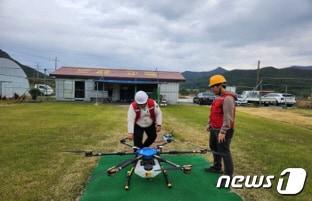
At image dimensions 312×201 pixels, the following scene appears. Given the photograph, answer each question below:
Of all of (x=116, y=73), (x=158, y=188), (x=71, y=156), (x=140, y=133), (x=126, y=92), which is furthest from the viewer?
(x=116, y=73)

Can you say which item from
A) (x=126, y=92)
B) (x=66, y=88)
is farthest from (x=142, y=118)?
(x=126, y=92)

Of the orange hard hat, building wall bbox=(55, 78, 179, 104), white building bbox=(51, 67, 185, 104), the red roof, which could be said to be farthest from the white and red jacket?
the red roof

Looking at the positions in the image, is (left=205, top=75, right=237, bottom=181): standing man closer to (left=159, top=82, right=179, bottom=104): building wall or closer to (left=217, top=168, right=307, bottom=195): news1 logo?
(left=217, top=168, right=307, bottom=195): news1 logo

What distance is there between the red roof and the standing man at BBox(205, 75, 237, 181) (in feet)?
93.6

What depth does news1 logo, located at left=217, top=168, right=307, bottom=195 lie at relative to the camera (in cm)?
547

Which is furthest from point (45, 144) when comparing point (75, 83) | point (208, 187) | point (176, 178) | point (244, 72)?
point (244, 72)

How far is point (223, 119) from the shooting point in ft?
18.5

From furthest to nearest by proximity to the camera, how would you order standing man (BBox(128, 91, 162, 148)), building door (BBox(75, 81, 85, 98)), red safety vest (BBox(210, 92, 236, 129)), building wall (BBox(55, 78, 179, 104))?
building door (BBox(75, 81, 85, 98)) < building wall (BBox(55, 78, 179, 104)) < standing man (BBox(128, 91, 162, 148)) < red safety vest (BBox(210, 92, 236, 129))

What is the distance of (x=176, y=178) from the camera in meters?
5.96

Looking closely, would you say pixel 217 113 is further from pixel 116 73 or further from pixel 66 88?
pixel 116 73

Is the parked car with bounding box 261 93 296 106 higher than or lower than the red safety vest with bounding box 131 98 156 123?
lower

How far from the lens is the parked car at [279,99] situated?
1381 inches

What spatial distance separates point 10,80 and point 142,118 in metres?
30.6

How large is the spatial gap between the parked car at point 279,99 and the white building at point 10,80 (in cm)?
2546
